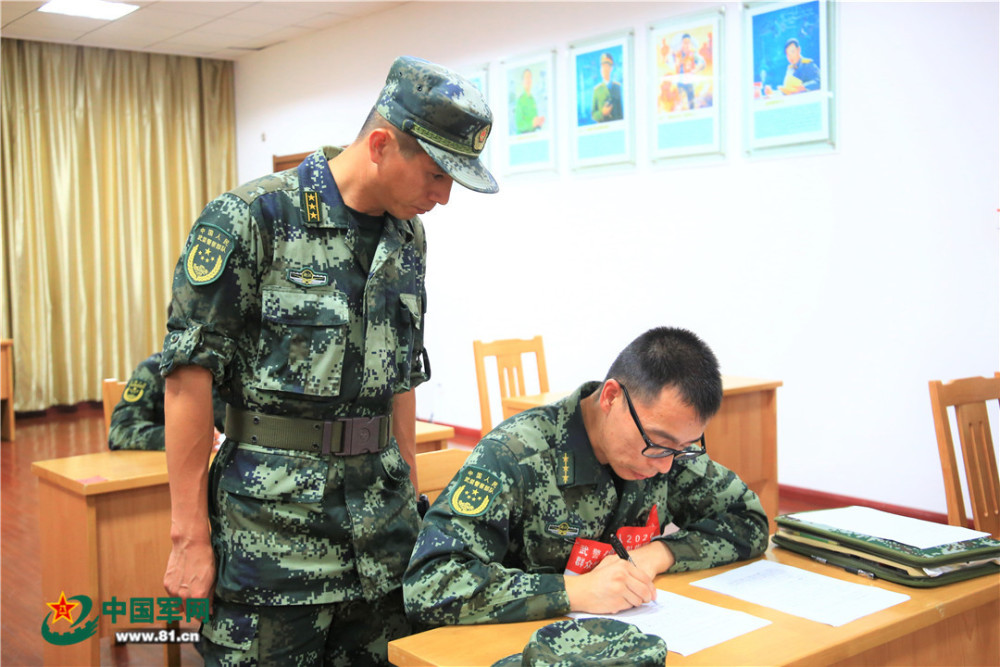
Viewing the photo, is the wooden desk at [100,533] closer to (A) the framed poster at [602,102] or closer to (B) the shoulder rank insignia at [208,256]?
(B) the shoulder rank insignia at [208,256]

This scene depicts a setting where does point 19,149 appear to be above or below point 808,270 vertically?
above

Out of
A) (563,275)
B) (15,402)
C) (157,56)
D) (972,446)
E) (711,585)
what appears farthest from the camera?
(157,56)

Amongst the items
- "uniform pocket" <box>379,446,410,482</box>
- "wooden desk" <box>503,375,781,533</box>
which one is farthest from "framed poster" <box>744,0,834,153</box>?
"uniform pocket" <box>379,446,410,482</box>

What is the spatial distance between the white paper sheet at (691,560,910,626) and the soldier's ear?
87cm

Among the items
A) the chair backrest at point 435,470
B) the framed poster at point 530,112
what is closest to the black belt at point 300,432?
the chair backrest at point 435,470

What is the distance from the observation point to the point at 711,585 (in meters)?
1.53

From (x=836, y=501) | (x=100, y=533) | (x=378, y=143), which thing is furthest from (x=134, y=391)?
(x=836, y=501)

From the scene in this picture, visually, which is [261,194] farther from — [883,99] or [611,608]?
[883,99]

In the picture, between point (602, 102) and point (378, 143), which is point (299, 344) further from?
point (602, 102)

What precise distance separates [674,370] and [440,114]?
1.79 feet

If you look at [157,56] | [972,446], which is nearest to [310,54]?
[157,56]

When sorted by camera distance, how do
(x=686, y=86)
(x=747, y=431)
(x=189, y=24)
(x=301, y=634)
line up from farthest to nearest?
(x=189, y=24), (x=686, y=86), (x=747, y=431), (x=301, y=634)

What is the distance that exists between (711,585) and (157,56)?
809 centimetres

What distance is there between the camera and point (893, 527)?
169 cm
